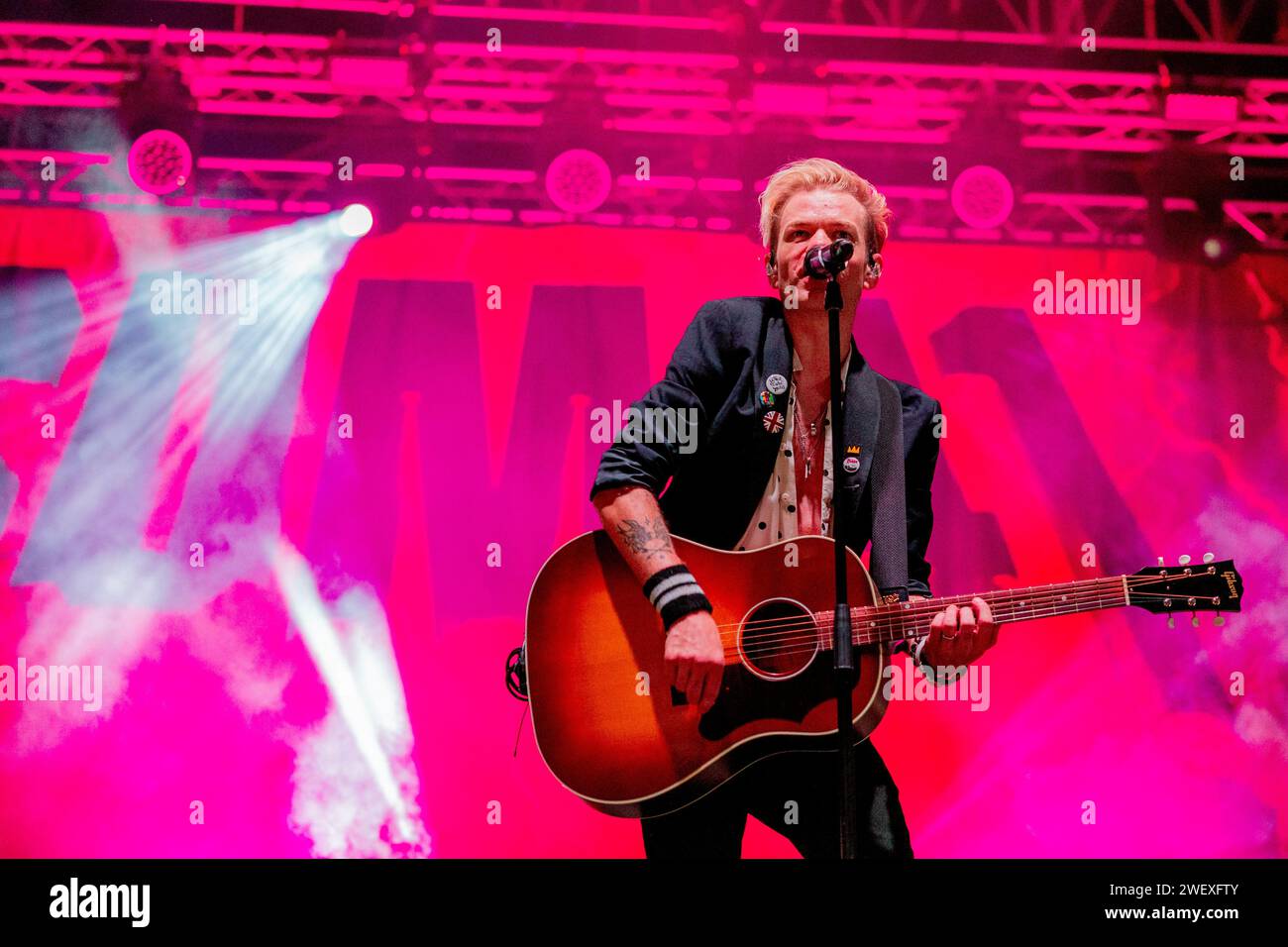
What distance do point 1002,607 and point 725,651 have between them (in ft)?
2.39

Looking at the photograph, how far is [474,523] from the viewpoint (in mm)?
4211

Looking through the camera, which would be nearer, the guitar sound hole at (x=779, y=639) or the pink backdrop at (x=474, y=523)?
the guitar sound hole at (x=779, y=639)

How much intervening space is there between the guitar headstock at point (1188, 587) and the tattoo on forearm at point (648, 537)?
1193 millimetres

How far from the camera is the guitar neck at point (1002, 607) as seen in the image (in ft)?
10.0

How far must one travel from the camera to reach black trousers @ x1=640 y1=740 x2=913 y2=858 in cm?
298

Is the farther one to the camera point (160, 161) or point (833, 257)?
point (160, 161)

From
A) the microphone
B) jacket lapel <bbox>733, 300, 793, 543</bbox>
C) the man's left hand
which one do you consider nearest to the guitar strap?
the man's left hand

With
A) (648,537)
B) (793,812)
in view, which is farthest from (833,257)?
(793,812)

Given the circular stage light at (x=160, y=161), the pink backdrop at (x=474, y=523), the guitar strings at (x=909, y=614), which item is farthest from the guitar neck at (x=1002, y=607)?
the circular stage light at (x=160, y=161)

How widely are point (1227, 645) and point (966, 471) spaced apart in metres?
1.11

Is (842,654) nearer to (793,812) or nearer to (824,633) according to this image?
(824,633)

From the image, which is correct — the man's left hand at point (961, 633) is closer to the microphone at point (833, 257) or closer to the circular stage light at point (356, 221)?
the microphone at point (833, 257)
